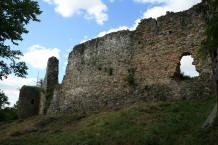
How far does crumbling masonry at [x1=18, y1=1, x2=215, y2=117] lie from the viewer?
929 cm

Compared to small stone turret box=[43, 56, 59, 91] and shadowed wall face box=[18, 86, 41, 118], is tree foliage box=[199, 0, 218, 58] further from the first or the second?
shadowed wall face box=[18, 86, 41, 118]

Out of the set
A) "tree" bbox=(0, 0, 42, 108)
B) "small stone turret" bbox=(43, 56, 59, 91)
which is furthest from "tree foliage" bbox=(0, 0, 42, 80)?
"small stone turret" bbox=(43, 56, 59, 91)

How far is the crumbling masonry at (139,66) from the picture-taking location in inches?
366

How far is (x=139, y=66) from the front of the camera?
11.2 m

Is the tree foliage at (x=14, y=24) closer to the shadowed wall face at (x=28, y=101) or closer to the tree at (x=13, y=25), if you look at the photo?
the tree at (x=13, y=25)

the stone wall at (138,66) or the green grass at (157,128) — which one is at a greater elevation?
Result: the stone wall at (138,66)

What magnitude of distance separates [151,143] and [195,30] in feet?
19.5

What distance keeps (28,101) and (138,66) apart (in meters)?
11.7

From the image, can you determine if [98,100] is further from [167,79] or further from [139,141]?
[139,141]

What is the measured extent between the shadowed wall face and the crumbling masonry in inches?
166

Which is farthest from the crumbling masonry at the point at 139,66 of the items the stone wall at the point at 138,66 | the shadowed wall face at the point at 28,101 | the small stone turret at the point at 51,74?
the shadowed wall face at the point at 28,101

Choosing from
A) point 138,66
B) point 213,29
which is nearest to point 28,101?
point 138,66

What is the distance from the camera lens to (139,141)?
5.71 m

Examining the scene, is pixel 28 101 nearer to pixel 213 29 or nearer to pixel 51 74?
pixel 51 74
